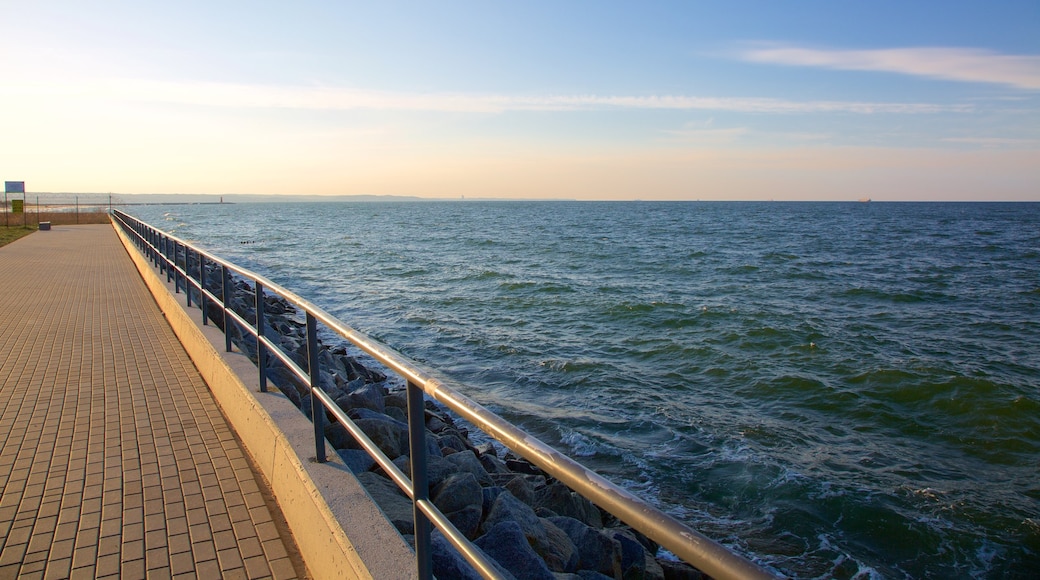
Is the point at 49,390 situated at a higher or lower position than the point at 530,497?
higher

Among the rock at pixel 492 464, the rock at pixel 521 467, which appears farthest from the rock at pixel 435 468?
the rock at pixel 521 467

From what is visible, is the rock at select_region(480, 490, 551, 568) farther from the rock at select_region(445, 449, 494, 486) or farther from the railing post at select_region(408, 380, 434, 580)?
the railing post at select_region(408, 380, 434, 580)

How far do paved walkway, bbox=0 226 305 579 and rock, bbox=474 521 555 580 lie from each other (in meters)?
1.03

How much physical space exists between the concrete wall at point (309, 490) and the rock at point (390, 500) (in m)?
0.44

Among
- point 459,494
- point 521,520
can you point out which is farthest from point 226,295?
point 521,520

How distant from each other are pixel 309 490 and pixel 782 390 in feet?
32.3

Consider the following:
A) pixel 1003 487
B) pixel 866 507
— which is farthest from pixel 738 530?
pixel 1003 487

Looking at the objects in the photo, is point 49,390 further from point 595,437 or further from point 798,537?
point 798,537

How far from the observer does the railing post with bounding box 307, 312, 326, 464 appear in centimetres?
364

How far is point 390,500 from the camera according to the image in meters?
4.27

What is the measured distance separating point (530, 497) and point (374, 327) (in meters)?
12.0

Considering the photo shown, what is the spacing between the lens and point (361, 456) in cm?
480

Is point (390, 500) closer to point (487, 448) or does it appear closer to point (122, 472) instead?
point (122, 472)

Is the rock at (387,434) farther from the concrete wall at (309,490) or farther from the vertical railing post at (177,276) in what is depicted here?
the vertical railing post at (177,276)
